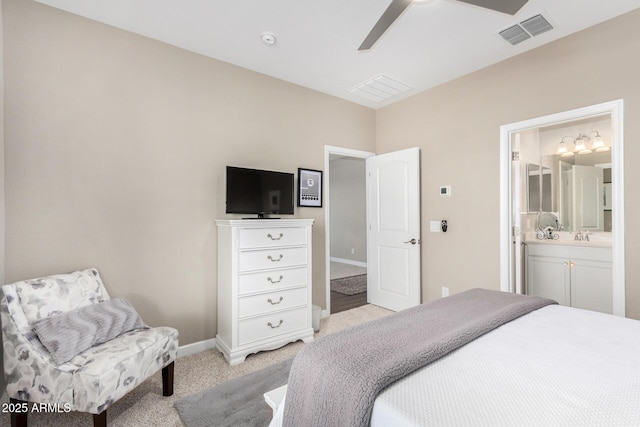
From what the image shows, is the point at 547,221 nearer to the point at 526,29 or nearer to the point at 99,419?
the point at 526,29

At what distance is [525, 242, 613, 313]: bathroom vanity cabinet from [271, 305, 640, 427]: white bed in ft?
6.82

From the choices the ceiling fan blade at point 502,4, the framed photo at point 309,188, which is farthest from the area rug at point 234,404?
the ceiling fan blade at point 502,4

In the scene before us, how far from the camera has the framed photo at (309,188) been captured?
347cm

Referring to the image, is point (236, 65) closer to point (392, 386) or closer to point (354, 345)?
point (354, 345)

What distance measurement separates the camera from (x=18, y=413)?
5.34ft

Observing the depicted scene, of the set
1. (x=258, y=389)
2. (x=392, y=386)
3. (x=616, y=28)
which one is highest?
(x=616, y=28)

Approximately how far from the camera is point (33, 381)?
1584mm

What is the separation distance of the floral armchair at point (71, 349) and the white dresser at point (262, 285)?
63cm

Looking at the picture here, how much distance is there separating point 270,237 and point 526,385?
6.81 ft

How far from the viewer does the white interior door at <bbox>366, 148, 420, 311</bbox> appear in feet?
12.1

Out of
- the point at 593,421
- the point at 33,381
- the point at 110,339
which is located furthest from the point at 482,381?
the point at 33,381

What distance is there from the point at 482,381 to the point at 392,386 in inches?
11.7

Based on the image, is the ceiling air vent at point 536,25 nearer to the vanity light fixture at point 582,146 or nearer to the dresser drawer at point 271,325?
the vanity light fixture at point 582,146

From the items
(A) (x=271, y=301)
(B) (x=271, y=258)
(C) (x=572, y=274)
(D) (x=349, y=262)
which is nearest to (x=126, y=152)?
(B) (x=271, y=258)
